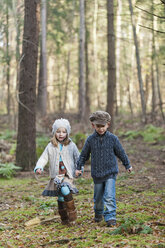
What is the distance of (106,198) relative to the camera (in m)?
5.32

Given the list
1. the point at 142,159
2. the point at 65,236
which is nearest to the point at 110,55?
the point at 142,159

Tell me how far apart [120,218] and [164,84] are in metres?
46.4

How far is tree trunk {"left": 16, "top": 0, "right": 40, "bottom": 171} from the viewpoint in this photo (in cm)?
1052

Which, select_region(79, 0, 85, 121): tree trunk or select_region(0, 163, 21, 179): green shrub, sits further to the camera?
select_region(79, 0, 85, 121): tree trunk

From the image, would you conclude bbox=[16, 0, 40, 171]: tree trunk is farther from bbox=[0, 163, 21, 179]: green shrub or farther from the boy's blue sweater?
the boy's blue sweater

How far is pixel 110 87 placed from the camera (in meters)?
12.6

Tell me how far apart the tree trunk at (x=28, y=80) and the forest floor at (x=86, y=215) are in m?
1.14

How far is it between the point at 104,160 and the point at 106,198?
60 centimetres

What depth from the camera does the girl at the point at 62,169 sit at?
18.5 ft

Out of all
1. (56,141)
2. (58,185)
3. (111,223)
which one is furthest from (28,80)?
(111,223)

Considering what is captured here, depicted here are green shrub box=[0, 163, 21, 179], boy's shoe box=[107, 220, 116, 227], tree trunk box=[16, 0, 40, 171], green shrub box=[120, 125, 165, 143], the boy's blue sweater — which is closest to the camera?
boy's shoe box=[107, 220, 116, 227]

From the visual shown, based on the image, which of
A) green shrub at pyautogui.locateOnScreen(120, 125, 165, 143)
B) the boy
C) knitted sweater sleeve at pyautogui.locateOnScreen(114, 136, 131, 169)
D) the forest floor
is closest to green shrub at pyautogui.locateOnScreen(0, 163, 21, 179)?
the forest floor

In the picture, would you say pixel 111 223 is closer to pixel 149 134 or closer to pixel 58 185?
pixel 58 185

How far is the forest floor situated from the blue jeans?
205 millimetres
